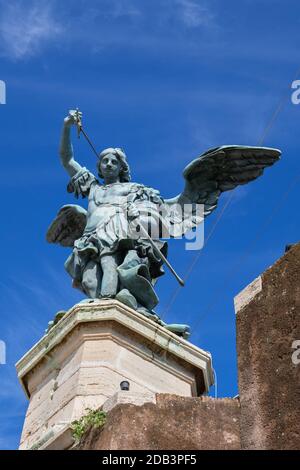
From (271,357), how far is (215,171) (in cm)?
470

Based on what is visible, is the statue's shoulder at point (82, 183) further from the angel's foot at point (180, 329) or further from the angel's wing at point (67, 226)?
the angel's foot at point (180, 329)

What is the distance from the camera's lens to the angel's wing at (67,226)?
973 centimetres

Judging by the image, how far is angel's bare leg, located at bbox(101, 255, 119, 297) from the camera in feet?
27.2

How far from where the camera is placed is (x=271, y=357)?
5305mm

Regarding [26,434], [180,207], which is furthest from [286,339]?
[180,207]

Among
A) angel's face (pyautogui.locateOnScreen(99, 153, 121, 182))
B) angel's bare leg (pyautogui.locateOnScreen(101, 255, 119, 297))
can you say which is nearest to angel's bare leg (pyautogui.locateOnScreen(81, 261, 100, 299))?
angel's bare leg (pyautogui.locateOnScreen(101, 255, 119, 297))

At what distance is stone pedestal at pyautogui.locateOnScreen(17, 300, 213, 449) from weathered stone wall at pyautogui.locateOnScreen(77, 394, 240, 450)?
115 cm

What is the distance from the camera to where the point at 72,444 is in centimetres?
633

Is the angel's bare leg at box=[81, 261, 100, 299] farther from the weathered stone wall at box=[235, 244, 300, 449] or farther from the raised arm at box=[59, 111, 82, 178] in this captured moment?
the weathered stone wall at box=[235, 244, 300, 449]

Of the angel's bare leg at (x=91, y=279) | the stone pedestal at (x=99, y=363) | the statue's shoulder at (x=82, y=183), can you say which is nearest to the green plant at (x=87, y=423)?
the stone pedestal at (x=99, y=363)

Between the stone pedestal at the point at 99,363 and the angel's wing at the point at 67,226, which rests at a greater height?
the angel's wing at the point at 67,226

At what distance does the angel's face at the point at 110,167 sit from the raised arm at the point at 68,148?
45 cm
